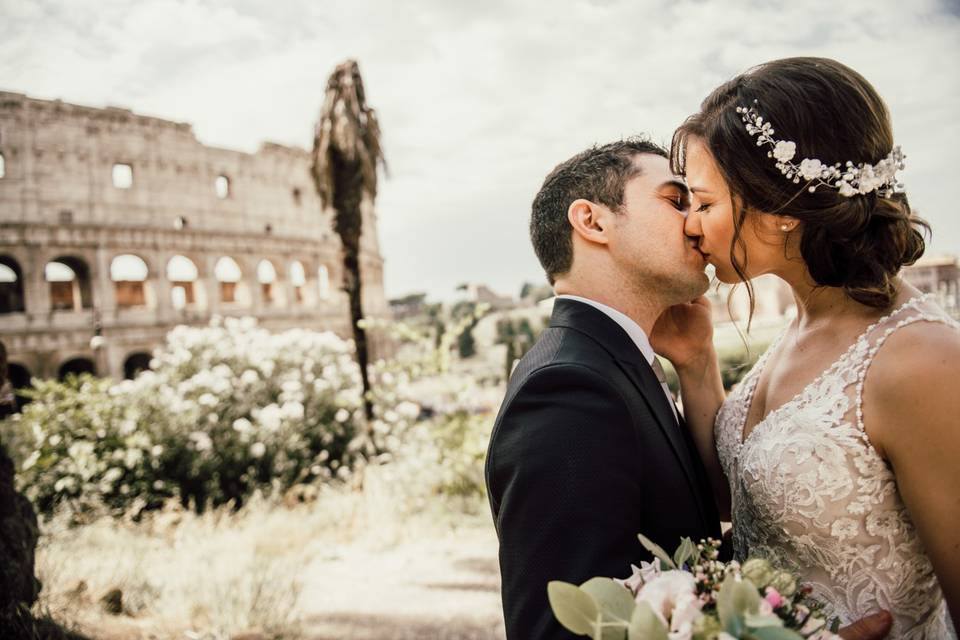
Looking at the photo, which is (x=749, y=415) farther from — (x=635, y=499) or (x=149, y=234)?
(x=149, y=234)

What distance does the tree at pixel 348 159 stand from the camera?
1207 cm

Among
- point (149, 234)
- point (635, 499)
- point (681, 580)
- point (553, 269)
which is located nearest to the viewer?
point (681, 580)

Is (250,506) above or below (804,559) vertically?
below

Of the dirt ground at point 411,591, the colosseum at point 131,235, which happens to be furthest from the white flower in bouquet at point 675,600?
the colosseum at point 131,235

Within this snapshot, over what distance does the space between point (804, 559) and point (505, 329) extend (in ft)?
71.1

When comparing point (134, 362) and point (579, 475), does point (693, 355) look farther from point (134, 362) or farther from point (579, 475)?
point (134, 362)

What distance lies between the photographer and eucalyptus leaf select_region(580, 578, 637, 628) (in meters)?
1.28

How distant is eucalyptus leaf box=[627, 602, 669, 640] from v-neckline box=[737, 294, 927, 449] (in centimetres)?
145

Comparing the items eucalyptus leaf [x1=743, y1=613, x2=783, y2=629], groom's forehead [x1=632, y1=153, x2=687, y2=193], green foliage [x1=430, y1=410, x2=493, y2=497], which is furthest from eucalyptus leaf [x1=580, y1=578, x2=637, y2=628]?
green foliage [x1=430, y1=410, x2=493, y2=497]

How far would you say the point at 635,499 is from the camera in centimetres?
175

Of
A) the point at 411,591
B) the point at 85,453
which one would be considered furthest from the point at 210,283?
the point at 411,591

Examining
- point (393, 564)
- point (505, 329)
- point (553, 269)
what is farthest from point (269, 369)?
point (505, 329)

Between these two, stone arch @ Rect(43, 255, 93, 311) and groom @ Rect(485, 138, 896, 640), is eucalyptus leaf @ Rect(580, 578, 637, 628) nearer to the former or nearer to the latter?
groom @ Rect(485, 138, 896, 640)

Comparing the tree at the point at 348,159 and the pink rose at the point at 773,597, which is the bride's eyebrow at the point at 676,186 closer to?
the pink rose at the point at 773,597
